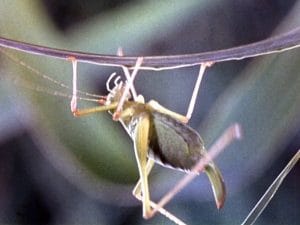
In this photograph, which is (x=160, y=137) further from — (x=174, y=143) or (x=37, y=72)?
(x=37, y=72)

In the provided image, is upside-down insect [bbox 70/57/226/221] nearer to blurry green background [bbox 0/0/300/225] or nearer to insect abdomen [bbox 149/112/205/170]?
insect abdomen [bbox 149/112/205/170]

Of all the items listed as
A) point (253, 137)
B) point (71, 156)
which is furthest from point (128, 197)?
point (253, 137)

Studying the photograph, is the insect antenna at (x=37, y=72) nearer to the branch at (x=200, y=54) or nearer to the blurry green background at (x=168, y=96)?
the blurry green background at (x=168, y=96)

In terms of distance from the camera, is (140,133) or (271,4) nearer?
(140,133)

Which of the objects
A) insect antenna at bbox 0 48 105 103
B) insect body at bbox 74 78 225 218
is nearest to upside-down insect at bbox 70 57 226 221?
insect body at bbox 74 78 225 218

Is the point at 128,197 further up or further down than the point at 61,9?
further down

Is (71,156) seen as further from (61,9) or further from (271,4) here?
(271,4)
